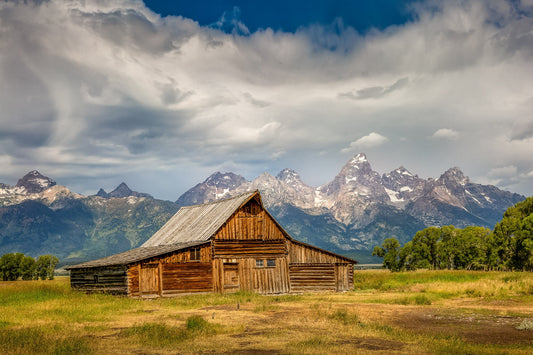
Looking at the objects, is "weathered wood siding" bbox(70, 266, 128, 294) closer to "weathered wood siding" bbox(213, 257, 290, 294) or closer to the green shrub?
"weathered wood siding" bbox(213, 257, 290, 294)

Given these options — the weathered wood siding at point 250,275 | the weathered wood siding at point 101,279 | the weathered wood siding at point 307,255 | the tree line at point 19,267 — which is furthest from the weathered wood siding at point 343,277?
the tree line at point 19,267

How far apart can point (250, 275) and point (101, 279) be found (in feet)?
42.5

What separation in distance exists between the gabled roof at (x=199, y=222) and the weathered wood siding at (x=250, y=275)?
3.15 m

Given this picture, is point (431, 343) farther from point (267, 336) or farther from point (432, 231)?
point (432, 231)

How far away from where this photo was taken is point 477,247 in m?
82.2

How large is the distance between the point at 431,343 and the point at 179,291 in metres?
27.2

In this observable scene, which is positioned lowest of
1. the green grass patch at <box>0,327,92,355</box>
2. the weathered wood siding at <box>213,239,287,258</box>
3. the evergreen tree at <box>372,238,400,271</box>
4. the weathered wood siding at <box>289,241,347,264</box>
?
the evergreen tree at <box>372,238,400,271</box>

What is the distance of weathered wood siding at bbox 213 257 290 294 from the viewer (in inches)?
1661

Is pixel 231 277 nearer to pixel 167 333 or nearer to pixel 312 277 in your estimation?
pixel 312 277

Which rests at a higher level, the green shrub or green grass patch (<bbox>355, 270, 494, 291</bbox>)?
the green shrub

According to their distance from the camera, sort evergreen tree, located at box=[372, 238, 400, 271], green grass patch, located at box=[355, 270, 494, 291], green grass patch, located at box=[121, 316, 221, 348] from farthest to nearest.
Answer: evergreen tree, located at box=[372, 238, 400, 271]
green grass patch, located at box=[355, 270, 494, 291]
green grass patch, located at box=[121, 316, 221, 348]

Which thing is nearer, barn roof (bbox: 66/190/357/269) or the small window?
the small window

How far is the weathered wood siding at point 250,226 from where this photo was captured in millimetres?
43438

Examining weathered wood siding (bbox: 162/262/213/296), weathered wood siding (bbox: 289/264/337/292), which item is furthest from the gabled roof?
weathered wood siding (bbox: 289/264/337/292)
